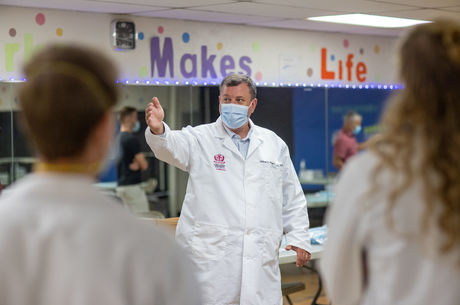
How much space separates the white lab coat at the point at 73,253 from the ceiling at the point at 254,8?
12.3 feet

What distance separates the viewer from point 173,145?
11.3ft

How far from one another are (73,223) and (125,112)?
13.8 ft

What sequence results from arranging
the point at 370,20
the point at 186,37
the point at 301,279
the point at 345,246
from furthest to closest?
1. the point at 301,279
2. the point at 370,20
3. the point at 186,37
4. the point at 345,246

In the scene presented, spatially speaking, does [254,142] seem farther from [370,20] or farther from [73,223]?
[370,20]

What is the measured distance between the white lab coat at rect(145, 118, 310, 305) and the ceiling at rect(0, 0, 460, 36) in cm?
166

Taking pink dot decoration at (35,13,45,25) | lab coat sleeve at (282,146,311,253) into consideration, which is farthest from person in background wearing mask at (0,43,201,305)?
pink dot decoration at (35,13,45,25)

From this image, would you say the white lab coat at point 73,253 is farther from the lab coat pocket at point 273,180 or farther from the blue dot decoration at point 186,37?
the blue dot decoration at point 186,37

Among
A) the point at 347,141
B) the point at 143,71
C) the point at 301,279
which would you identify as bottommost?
the point at 301,279

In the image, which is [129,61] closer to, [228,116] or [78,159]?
[228,116]

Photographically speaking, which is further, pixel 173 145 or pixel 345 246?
pixel 173 145

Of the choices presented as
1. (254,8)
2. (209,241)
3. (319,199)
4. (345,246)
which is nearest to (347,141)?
(319,199)

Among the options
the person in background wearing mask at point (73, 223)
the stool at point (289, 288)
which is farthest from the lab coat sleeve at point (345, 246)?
the stool at point (289, 288)

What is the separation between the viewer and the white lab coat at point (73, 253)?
1.26 metres

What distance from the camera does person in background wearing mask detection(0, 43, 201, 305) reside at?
49.6 inches
